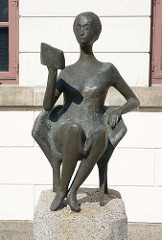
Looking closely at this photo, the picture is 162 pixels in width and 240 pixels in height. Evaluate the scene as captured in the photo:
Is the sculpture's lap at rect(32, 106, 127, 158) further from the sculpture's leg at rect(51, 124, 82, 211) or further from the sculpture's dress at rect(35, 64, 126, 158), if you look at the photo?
the sculpture's leg at rect(51, 124, 82, 211)

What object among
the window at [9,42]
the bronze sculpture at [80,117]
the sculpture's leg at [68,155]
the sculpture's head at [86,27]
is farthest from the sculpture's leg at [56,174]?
A: the window at [9,42]

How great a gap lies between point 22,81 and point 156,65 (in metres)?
1.51

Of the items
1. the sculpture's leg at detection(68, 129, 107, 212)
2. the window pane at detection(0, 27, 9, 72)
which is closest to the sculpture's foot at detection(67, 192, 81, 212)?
the sculpture's leg at detection(68, 129, 107, 212)

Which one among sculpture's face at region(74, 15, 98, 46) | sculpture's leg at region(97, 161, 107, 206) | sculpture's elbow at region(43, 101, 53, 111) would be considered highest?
sculpture's face at region(74, 15, 98, 46)

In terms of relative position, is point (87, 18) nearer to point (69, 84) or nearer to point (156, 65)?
point (69, 84)

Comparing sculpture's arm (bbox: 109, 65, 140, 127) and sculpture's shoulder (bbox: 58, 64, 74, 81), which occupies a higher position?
sculpture's shoulder (bbox: 58, 64, 74, 81)

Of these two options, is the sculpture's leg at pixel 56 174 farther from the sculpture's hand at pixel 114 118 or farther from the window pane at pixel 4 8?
the window pane at pixel 4 8

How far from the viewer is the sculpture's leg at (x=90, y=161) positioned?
2889 millimetres

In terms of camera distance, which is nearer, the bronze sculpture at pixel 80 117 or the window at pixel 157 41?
the bronze sculpture at pixel 80 117

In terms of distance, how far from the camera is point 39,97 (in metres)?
4.57

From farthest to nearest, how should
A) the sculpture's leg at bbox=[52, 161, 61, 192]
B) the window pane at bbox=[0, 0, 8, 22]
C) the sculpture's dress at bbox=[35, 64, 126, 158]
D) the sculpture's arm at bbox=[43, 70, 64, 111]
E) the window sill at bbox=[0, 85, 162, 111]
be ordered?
the window pane at bbox=[0, 0, 8, 22], the window sill at bbox=[0, 85, 162, 111], the sculpture's leg at bbox=[52, 161, 61, 192], the sculpture's dress at bbox=[35, 64, 126, 158], the sculpture's arm at bbox=[43, 70, 64, 111]

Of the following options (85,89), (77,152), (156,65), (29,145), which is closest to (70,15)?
(156,65)

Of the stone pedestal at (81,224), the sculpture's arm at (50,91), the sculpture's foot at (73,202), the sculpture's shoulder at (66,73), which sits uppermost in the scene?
the sculpture's shoulder at (66,73)

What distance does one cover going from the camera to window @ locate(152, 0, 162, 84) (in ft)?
15.7
